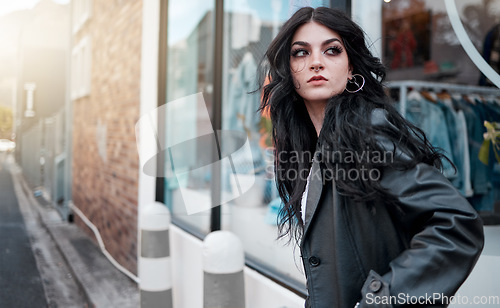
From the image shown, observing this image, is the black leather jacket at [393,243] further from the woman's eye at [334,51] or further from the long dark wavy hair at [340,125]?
the woman's eye at [334,51]

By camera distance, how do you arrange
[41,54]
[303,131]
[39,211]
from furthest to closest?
1. [41,54]
2. [39,211]
3. [303,131]

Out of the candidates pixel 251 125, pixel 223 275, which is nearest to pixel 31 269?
pixel 251 125

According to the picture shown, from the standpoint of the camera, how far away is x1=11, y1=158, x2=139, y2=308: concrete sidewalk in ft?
14.4

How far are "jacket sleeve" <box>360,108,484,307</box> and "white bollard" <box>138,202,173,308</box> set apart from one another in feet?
8.71

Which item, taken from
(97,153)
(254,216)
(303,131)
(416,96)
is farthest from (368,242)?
(97,153)

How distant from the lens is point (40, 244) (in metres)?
7.07

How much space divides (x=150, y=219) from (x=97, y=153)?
11.5 ft

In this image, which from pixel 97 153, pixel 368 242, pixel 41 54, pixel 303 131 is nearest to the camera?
pixel 368 242

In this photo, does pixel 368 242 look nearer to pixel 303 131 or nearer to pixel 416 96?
pixel 303 131

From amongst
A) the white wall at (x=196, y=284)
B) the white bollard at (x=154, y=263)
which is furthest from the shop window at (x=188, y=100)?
the white bollard at (x=154, y=263)

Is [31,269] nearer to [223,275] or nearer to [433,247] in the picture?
[223,275]

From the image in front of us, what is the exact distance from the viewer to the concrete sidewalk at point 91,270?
439cm

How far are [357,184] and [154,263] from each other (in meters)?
2.67

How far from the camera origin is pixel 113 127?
5676 millimetres
